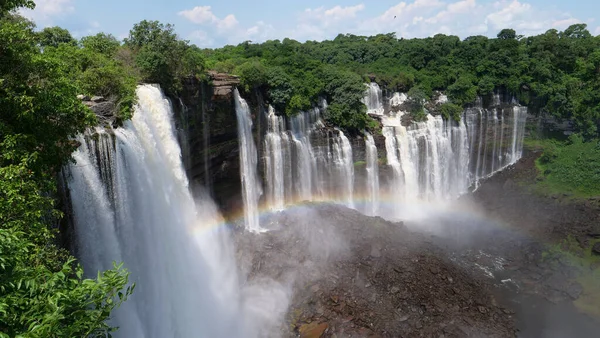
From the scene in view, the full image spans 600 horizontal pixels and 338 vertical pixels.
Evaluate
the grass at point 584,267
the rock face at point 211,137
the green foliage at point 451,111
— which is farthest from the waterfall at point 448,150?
the rock face at point 211,137

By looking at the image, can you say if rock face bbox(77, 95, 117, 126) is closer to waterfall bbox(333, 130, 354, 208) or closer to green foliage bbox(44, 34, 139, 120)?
green foliage bbox(44, 34, 139, 120)

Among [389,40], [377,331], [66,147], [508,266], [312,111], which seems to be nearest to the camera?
[66,147]

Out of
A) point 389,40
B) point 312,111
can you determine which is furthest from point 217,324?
point 389,40

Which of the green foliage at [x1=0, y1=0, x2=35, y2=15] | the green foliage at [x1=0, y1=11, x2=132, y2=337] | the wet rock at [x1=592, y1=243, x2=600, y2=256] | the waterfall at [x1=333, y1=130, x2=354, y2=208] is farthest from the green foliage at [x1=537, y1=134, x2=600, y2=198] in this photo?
the green foliage at [x1=0, y1=0, x2=35, y2=15]

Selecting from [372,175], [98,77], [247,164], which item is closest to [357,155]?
[372,175]

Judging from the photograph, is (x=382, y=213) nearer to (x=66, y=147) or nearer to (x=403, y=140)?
(x=403, y=140)

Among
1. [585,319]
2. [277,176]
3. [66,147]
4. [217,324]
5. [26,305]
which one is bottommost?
[585,319]
